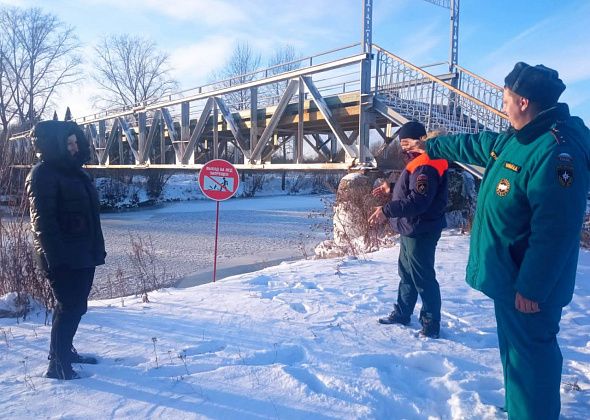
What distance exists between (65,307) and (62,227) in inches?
21.9

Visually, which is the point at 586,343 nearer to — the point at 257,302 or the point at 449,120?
the point at 257,302

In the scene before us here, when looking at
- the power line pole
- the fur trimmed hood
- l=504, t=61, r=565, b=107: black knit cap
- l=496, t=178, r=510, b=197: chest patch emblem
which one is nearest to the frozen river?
the power line pole

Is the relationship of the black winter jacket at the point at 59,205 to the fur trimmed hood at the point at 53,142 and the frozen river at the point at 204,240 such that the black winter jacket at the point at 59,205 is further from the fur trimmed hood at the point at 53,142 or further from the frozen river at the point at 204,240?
the frozen river at the point at 204,240

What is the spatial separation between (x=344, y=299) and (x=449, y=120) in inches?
265

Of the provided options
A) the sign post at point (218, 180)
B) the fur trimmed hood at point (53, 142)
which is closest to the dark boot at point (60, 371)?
the fur trimmed hood at point (53, 142)

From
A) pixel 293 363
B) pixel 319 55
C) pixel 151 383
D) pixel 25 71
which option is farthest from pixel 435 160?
pixel 25 71

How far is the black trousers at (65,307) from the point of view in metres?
2.92

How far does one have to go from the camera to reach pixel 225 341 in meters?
3.58

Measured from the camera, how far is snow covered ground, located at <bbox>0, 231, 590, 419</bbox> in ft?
8.50

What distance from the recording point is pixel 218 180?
7668mm

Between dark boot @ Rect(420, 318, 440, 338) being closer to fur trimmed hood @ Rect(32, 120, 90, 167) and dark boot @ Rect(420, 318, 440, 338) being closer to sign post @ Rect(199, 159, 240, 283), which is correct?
fur trimmed hood @ Rect(32, 120, 90, 167)

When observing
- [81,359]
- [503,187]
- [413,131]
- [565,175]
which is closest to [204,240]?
[81,359]

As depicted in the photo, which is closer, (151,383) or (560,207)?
(560,207)

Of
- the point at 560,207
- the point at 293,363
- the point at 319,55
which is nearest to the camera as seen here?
the point at 560,207
